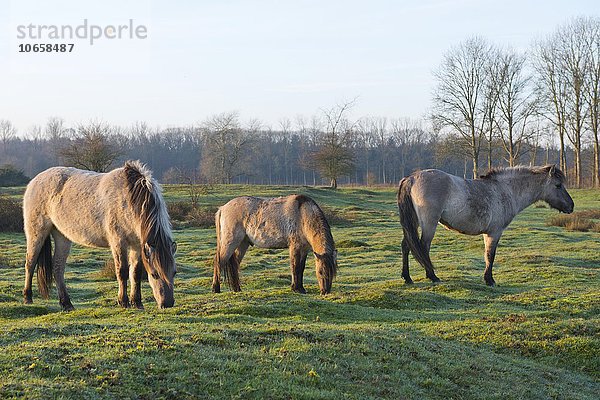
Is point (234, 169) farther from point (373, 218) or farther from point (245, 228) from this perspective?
point (245, 228)

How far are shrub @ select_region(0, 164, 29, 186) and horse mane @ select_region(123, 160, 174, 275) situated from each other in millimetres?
49612

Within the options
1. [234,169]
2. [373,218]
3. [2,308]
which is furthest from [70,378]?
[234,169]

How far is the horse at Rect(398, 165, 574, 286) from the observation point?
1525 centimetres

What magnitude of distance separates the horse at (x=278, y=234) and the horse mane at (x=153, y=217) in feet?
12.2

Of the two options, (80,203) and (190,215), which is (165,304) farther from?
(190,215)

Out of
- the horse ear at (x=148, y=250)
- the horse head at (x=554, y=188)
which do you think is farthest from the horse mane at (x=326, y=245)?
the horse head at (x=554, y=188)

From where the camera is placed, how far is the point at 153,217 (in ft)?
34.3

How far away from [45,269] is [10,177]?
4851 cm

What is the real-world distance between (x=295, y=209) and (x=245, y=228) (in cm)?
120

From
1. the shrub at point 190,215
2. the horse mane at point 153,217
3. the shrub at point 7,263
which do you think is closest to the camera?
the horse mane at point 153,217

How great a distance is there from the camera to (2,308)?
448 inches

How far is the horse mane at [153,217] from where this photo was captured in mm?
10422

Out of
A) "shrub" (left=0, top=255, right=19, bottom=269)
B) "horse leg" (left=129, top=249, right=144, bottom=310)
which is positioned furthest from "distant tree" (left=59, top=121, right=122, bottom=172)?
"horse leg" (left=129, top=249, right=144, bottom=310)

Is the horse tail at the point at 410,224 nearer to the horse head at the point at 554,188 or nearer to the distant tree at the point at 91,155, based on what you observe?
the horse head at the point at 554,188
